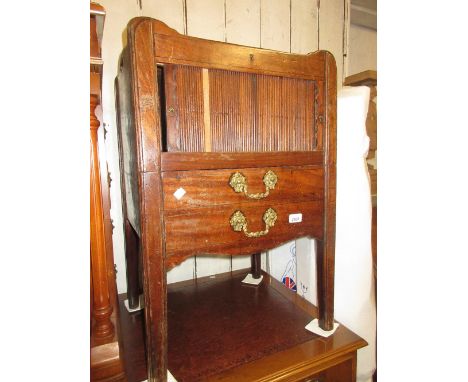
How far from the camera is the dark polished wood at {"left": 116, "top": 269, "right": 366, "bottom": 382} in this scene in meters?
0.66

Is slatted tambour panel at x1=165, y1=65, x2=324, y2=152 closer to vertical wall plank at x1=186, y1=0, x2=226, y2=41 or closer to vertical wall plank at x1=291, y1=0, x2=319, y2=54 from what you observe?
vertical wall plank at x1=186, y1=0, x2=226, y2=41

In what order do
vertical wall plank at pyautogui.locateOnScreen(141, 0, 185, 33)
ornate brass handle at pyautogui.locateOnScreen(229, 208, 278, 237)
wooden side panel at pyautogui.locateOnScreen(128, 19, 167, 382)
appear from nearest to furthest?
wooden side panel at pyautogui.locateOnScreen(128, 19, 167, 382)
ornate brass handle at pyautogui.locateOnScreen(229, 208, 278, 237)
vertical wall plank at pyautogui.locateOnScreen(141, 0, 185, 33)

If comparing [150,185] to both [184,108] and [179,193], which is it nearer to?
[179,193]

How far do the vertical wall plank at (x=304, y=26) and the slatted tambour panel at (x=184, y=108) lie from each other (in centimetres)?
89

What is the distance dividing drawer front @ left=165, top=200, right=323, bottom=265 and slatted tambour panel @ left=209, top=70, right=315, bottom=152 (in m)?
0.14

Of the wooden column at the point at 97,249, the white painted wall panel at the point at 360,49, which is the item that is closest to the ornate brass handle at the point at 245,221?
the wooden column at the point at 97,249

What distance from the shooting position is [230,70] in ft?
2.02

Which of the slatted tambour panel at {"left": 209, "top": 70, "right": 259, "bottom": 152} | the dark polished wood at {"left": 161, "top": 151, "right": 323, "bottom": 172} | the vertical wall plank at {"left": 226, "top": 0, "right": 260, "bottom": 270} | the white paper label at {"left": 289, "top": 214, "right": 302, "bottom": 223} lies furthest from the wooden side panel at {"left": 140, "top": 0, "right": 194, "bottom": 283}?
the white paper label at {"left": 289, "top": 214, "right": 302, "bottom": 223}

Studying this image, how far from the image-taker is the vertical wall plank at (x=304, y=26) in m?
1.29

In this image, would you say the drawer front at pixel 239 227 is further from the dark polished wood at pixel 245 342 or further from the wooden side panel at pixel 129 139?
the dark polished wood at pixel 245 342

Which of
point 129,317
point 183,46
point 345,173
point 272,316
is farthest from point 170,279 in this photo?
point 183,46

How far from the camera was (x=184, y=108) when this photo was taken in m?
0.59
